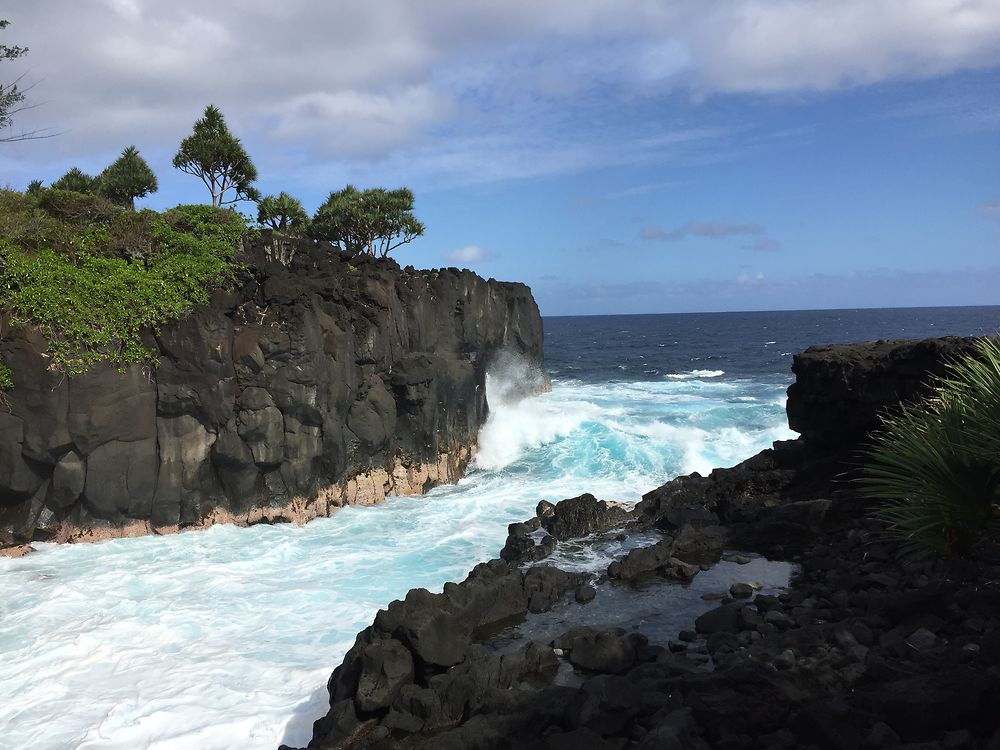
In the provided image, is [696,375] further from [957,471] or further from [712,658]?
[957,471]

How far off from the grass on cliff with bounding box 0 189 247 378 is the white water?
5.62 metres

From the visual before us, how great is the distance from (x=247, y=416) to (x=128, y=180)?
1674cm

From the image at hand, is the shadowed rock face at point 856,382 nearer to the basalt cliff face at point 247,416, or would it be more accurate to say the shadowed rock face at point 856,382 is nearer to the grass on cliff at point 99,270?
the basalt cliff face at point 247,416

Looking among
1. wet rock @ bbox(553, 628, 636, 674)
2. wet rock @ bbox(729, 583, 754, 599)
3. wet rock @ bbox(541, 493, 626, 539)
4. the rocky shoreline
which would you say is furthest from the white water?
wet rock @ bbox(729, 583, 754, 599)

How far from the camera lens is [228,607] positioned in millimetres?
14445

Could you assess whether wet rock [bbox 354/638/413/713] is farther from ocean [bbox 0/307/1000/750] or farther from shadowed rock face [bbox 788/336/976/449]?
shadowed rock face [bbox 788/336/976/449]

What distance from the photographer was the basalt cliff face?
1833 centimetres

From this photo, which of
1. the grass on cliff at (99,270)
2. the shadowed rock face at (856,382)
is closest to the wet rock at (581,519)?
the shadowed rock face at (856,382)

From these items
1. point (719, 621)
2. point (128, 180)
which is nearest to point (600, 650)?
point (719, 621)

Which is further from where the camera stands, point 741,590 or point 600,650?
point 741,590

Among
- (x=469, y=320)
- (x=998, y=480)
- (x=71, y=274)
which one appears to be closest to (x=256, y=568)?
(x=71, y=274)

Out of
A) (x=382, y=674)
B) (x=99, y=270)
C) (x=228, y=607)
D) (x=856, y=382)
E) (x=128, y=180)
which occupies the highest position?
(x=128, y=180)

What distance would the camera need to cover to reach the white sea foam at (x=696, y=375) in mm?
61812

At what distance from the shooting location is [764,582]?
1123cm
